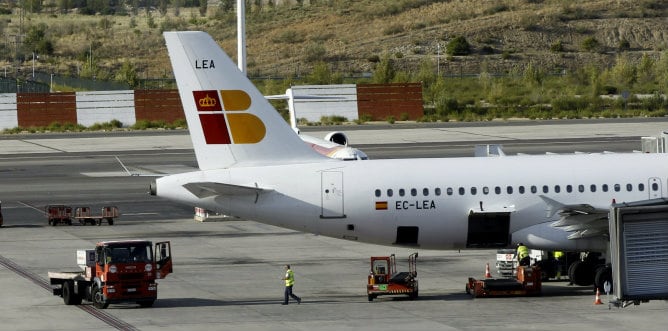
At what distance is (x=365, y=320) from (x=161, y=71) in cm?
13255

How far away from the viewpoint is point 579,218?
139 feet

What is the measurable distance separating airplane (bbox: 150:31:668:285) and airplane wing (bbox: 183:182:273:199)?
0.07 metres

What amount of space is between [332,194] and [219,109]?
4727 millimetres

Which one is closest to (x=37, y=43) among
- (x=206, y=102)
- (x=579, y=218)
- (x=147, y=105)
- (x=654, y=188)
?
(x=147, y=105)

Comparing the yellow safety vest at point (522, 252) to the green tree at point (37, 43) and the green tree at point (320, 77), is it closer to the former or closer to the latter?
the green tree at point (320, 77)

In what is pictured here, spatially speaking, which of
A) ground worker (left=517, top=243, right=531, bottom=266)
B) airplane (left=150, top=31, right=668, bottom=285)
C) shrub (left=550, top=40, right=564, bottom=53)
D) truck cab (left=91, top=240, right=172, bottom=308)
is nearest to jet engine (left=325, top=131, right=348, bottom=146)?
airplane (left=150, top=31, right=668, bottom=285)

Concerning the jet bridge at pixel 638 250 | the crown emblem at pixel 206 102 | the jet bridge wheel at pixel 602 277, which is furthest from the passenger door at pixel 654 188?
the crown emblem at pixel 206 102

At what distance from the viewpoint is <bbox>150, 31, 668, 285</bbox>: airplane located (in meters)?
42.8

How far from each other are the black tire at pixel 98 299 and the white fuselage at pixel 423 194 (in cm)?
418

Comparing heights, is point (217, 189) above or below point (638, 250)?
above

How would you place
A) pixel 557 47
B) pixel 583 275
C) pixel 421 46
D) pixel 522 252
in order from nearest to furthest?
1. pixel 522 252
2. pixel 583 275
3. pixel 557 47
4. pixel 421 46

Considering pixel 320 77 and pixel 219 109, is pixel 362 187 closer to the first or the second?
pixel 219 109

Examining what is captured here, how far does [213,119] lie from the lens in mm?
42781

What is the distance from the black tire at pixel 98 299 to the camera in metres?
40.6
